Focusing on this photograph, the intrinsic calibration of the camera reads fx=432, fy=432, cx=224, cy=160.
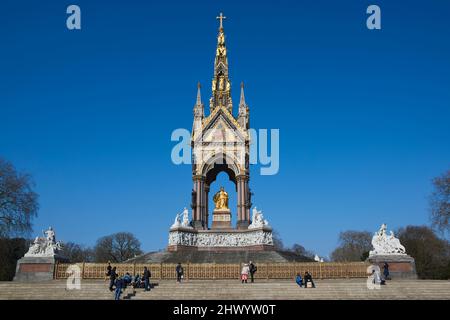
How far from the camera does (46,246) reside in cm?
2459

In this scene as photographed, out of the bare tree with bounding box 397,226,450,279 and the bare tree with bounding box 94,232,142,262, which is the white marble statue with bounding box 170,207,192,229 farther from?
the bare tree with bounding box 94,232,142,262

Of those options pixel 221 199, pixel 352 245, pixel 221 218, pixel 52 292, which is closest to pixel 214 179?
pixel 221 199

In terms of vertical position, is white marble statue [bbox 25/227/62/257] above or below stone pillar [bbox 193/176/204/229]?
below

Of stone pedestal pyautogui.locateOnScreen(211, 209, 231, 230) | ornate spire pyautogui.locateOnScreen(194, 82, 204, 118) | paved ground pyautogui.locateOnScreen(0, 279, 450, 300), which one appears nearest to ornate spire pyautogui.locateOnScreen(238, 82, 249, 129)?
ornate spire pyautogui.locateOnScreen(194, 82, 204, 118)

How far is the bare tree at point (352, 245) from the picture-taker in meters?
78.2

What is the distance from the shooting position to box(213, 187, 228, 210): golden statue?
38312 millimetres

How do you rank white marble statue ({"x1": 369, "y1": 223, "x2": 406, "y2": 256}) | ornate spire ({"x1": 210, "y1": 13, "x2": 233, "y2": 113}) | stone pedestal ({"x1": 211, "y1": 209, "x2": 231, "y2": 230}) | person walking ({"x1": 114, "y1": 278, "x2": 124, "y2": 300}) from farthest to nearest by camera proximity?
ornate spire ({"x1": 210, "y1": 13, "x2": 233, "y2": 113}) → stone pedestal ({"x1": 211, "y1": 209, "x2": 231, "y2": 230}) → white marble statue ({"x1": 369, "y1": 223, "x2": 406, "y2": 256}) → person walking ({"x1": 114, "y1": 278, "x2": 124, "y2": 300})

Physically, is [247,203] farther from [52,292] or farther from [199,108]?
[52,292]

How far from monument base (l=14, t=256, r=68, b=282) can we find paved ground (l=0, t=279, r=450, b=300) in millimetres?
2742

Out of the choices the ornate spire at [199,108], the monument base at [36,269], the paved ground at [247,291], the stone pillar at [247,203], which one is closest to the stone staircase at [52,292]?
the paved ground at [247,291]


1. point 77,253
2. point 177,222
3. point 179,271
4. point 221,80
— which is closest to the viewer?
point 179,271

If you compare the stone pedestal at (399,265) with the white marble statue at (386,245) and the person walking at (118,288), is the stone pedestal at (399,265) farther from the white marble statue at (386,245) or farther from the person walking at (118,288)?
the person walking at (118,288)

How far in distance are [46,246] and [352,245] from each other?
6611 centimetres

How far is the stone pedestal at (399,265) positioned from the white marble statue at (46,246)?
1789cm
